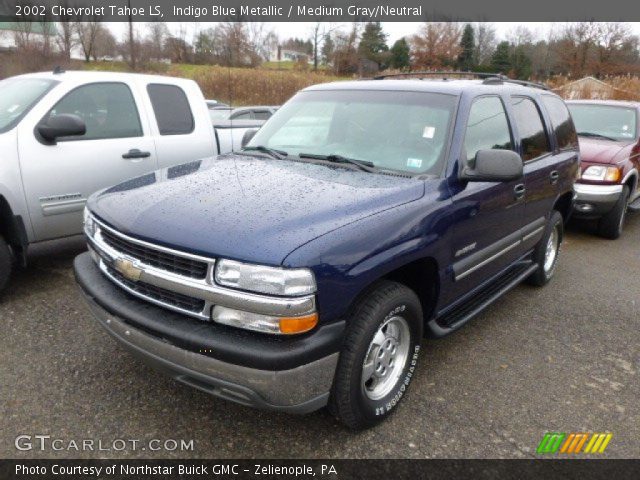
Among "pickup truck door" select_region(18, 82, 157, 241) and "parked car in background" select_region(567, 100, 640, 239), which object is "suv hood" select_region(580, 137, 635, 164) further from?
"pickup truck door" select_region(18, 82, 157, 241)

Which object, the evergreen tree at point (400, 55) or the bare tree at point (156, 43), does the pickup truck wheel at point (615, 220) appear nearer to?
the bare tree at point (156, 43)

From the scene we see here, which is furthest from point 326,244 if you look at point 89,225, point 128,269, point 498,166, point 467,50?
point 467,50

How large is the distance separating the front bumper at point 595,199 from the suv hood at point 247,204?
4591 millimetres

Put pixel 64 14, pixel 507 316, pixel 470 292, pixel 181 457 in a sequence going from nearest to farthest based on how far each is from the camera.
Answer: pixel 181 457 < pixel 470 292 < pixel 507 316 < pixel 64 14

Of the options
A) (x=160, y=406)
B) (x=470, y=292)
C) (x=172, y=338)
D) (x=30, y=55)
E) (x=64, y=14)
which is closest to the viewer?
Answer: (x=172, y=338)

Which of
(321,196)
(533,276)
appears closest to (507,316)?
(533,276)

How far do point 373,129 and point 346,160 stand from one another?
33 cm

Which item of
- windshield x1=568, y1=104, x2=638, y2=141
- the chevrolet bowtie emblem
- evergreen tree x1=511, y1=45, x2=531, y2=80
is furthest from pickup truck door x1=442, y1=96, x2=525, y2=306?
evergreen tree x1=511, y1=45, x2=531, y2=80

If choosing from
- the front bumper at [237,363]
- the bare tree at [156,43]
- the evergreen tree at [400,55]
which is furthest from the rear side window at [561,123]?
the evergreen tree at [400,55]

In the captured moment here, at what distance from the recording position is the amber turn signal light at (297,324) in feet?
6.95

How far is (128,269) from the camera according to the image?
2.48 m

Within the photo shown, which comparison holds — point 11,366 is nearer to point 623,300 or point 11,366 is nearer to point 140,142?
point 140,142

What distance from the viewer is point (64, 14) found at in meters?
21.4

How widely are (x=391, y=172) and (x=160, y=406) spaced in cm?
192
